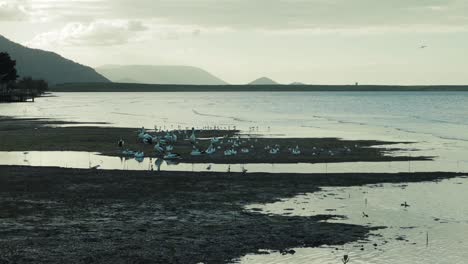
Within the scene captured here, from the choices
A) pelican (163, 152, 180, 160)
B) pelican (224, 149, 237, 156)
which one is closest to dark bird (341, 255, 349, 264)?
pelican (163, 152, 180, 160)

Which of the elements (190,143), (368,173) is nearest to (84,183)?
(368,173)

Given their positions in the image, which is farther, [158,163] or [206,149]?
[206,149]

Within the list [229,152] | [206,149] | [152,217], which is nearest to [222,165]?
[229,152]

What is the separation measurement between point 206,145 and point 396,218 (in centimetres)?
2799

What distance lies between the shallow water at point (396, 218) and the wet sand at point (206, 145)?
447 inches

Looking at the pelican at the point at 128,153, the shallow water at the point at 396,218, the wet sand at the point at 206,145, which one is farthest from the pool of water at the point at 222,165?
the shallow water at the point at 396,218

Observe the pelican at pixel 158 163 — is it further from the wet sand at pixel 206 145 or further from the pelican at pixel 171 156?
the wet sand at pixel 206 145

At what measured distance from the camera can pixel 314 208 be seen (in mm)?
25875

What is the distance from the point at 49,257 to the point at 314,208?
11569 mm

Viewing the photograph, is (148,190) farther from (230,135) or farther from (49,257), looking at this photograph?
(230,135)

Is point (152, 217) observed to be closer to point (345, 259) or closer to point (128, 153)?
point (345, 259)

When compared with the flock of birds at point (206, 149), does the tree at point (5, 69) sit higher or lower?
higher

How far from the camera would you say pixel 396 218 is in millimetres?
24500

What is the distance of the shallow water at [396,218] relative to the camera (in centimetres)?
1894
